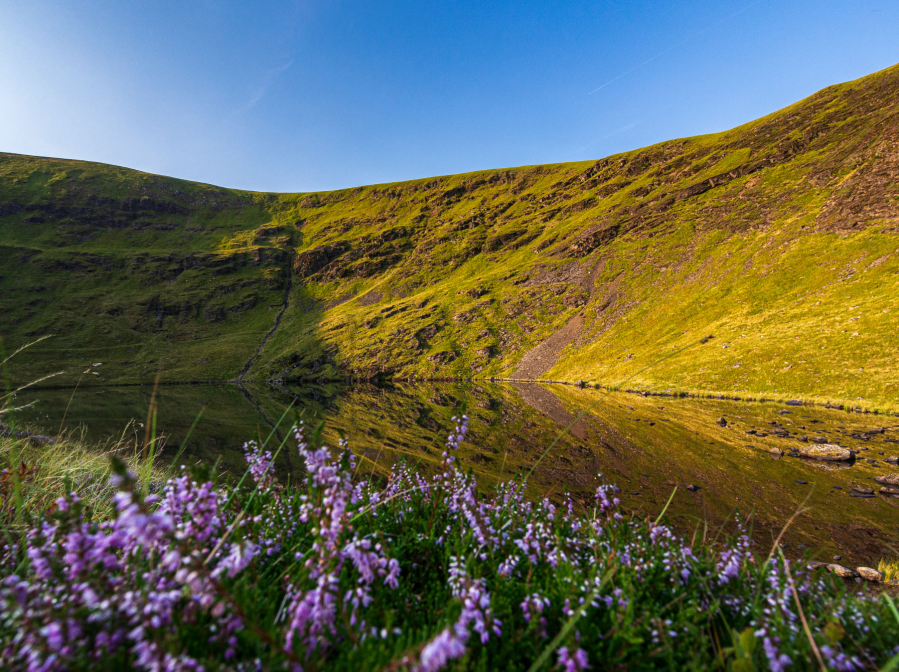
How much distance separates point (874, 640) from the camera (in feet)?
12.2

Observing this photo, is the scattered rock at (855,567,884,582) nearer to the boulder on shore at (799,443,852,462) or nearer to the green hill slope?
the boulder on shore at (799,443,852,462)

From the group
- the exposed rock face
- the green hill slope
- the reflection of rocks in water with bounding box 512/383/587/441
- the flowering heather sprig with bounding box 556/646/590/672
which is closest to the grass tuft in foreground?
the flowering heather sprig with bounding box 556/646/590/672

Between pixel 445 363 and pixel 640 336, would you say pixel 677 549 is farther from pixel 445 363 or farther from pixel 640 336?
pixel 445 363

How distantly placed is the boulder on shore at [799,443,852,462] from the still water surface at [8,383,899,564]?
0.74 meters

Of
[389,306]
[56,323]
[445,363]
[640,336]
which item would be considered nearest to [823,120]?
[640,336]

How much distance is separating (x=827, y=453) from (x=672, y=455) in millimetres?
8105

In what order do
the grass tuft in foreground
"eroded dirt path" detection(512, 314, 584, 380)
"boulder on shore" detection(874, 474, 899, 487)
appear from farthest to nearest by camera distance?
"eroded dirt path" detection(512, 314, 584, 380)
"boulder on shore" detection(874, 474, 899, 487)
the grass tuft in foreground

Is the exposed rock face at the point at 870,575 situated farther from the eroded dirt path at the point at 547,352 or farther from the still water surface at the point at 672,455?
the eroded dirt path at the point at 547,352

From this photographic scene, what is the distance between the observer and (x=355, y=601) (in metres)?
2.91

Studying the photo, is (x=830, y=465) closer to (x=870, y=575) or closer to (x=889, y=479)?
(x=889, y=479)

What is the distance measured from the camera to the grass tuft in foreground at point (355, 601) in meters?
2.23

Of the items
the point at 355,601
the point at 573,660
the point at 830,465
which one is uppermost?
the point at 355,601

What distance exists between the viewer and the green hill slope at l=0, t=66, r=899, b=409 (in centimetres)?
5700

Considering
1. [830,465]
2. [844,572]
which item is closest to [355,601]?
[844,572]
